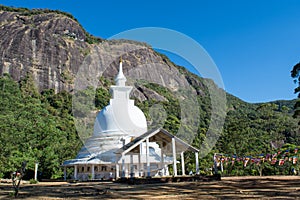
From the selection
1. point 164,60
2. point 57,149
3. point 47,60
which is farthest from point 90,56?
point 57,149

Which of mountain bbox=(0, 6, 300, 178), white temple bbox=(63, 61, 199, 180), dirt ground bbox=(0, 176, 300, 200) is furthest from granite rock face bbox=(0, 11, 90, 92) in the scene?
dirt ground bbox=(0, 176, 300, 200)

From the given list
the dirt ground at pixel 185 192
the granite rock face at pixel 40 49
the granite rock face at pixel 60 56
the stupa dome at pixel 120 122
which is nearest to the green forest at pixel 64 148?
the stupa dome at pixel 120 122

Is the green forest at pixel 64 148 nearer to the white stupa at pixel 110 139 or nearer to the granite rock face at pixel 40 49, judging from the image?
the white stupa at pixel 110 139

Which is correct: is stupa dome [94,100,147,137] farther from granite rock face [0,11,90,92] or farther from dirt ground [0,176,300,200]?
granite rock face [0,11,90,92]

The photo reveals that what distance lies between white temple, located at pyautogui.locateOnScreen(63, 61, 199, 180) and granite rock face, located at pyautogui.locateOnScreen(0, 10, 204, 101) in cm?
6503

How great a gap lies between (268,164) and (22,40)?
8433 centimetres

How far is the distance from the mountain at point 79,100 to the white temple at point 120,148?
7345 millimetres

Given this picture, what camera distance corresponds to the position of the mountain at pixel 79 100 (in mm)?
39125

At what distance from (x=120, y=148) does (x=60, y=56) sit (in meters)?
85.8

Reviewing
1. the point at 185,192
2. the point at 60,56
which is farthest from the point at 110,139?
the point at 60,56

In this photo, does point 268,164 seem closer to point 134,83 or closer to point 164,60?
point 134,83

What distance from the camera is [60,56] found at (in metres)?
103

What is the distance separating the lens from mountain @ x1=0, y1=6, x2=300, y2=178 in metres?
39.1

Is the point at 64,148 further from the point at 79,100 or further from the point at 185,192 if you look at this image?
the point at 79,100
